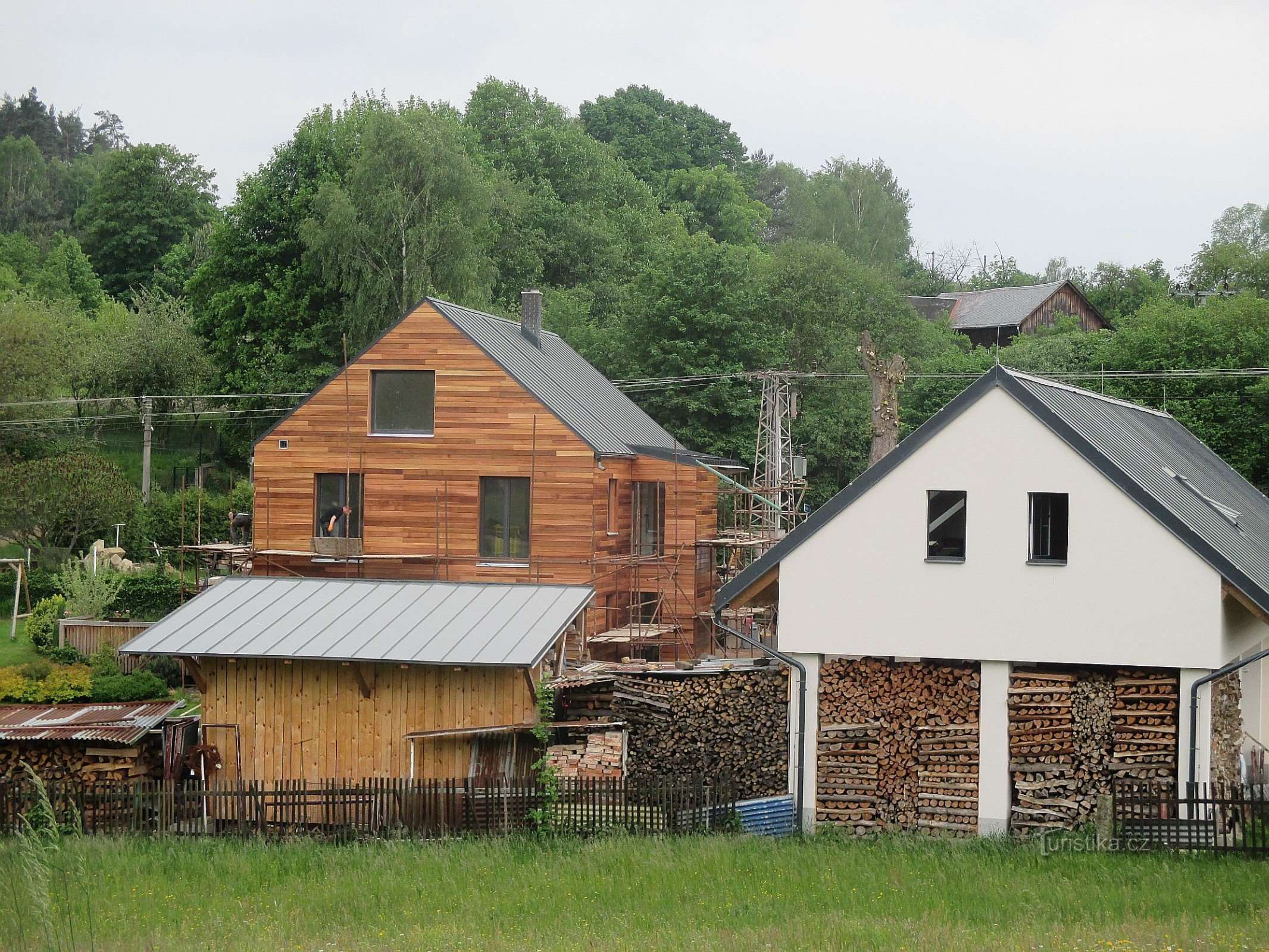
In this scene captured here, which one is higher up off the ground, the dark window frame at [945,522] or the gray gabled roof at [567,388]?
the gray gabled roof at [567,388]

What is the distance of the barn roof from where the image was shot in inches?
Result: 2564

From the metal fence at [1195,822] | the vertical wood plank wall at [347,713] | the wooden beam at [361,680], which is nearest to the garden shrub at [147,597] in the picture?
the vertical wood plank wall at [347,713]

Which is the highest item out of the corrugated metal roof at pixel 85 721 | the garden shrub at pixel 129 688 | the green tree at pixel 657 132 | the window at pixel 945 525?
the green tree at pixel 657 132

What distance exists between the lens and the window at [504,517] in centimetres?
2791

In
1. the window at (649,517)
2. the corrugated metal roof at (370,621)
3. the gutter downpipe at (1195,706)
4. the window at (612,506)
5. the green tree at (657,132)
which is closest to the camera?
the gutter downpipe at (1195,706)

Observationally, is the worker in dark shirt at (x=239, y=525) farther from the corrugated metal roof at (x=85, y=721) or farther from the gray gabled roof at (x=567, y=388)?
the corrugated metal roof at (x=85, y=721)

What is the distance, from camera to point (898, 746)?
18734 millimetres

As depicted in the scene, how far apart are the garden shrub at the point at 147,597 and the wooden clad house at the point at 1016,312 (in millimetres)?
40003

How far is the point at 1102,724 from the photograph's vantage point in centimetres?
1784

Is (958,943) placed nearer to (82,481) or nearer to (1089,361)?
(82,481)

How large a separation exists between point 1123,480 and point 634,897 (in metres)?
8.35

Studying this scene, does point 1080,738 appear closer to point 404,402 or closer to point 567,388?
point 567,388

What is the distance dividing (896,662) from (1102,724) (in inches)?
111

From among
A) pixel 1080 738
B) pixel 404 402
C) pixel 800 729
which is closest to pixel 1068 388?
pixel 1080 738
